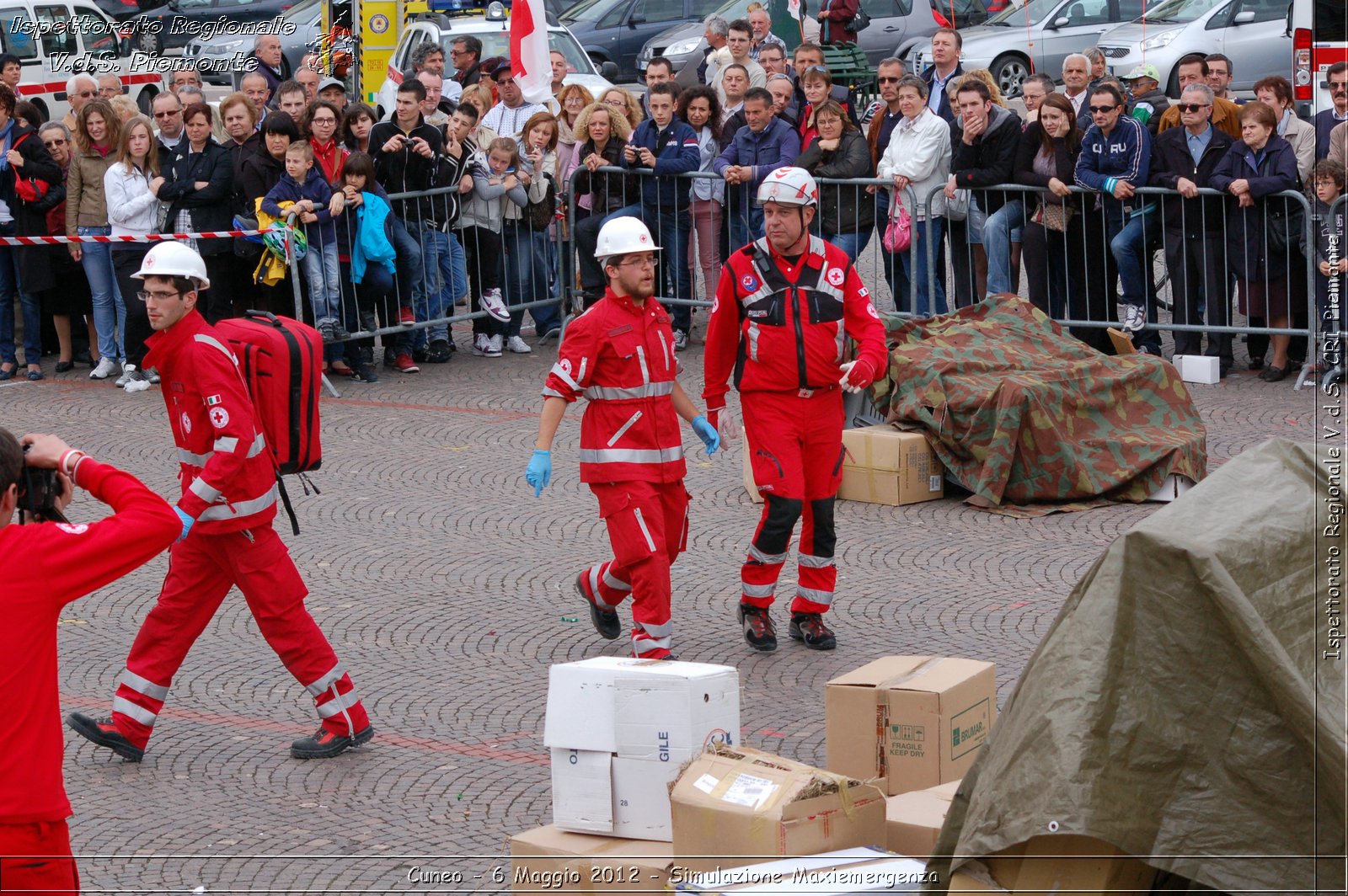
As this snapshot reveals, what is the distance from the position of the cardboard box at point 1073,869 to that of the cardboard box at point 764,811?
2.28 feet

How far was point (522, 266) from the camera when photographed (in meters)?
14.6

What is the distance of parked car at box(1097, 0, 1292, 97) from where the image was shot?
71.7 ft

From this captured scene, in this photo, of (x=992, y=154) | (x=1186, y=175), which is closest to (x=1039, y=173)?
(x=992, y=154)

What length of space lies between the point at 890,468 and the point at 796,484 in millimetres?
2502

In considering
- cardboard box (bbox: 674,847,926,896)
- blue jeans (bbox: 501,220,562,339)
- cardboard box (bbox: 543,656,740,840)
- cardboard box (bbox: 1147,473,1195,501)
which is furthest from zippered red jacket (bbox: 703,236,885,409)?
blue jeans (bbox: 501,220,562,339)

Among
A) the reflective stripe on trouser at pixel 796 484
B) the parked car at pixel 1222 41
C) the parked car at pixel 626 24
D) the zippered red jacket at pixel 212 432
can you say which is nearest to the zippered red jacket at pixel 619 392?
the reflective stripe on trouser at pixel 796 484

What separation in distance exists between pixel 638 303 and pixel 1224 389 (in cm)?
631

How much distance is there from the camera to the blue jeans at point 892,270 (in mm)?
13391

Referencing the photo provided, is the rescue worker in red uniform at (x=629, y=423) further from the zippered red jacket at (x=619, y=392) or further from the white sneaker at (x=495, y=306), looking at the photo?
the white sneaker at (x=495, y=306)

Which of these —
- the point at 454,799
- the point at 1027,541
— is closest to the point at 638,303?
the point at 454,799

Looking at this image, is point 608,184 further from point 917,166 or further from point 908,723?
point 908,723

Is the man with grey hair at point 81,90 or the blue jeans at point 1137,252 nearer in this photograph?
the blue jeans at point 1137,252

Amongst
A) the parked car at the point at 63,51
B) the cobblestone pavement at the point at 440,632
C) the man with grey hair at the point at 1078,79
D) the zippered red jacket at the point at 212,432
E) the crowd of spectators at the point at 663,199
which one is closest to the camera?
the cobblestone pavement at the point at 440,632

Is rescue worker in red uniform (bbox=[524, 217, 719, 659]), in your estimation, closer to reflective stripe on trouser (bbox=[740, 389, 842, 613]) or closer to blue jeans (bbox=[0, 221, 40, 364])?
reflective stripe on trouser (bbox=[740, 389, 842, 613])
